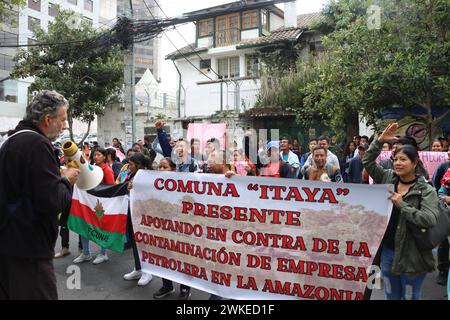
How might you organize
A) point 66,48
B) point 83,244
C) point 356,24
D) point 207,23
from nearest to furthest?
point 83,244 < point 356,24 < point 66,48 < point 207,23

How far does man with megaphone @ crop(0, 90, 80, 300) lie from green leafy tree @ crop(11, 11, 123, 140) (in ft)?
46.7

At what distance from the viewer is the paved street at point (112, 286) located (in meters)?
4.23

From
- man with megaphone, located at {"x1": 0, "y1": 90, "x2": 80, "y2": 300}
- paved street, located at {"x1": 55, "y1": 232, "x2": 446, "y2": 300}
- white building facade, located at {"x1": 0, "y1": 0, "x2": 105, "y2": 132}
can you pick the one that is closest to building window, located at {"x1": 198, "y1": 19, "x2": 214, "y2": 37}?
white building facade, located at {"x1": 0, "y1": 0, "x2": 105, "y2": 132}

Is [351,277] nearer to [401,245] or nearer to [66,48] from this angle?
[401,245]

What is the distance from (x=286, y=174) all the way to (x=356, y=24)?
5.76 m

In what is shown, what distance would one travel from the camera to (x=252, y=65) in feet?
63.6

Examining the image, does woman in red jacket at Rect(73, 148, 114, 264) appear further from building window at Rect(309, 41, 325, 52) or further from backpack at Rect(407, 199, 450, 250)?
building window at Rect(309, 41, 325, 52)

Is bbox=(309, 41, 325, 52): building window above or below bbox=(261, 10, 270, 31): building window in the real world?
below

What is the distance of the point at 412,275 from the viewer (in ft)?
9.48

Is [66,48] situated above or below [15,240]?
above

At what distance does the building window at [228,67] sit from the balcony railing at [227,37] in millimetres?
881

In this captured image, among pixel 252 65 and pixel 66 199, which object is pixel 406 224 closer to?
pixel 66 199

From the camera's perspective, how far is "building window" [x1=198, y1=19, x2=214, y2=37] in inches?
847

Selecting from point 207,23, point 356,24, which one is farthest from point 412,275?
point 207,23
